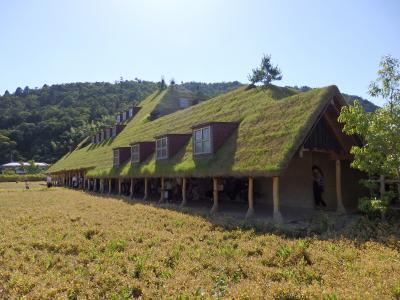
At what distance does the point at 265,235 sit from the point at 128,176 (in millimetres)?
18735

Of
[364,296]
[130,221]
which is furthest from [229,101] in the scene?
[364,296]

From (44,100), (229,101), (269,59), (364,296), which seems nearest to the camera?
(364,296)

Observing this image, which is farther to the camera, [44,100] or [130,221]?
[44,100]

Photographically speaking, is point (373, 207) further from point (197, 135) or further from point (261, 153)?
point (197, 135)

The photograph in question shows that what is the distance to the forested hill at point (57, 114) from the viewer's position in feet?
346

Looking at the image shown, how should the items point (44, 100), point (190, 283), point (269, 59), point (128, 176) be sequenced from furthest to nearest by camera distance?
point (44, 100)
point (269, 59)
point (128, 176)
point (190, 283)

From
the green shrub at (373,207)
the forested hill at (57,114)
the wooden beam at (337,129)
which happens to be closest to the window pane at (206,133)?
the wooden beam at (337,129)

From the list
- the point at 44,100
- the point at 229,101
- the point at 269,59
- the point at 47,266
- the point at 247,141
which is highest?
the point at 44,100

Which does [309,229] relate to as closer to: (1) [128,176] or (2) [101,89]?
(1) [128,176]

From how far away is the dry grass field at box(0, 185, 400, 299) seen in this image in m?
7.99

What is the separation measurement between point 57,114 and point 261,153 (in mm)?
110537

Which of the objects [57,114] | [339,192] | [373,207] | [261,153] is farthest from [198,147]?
[57,114]

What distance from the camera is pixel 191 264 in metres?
10.0

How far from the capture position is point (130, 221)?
55.4 feet
